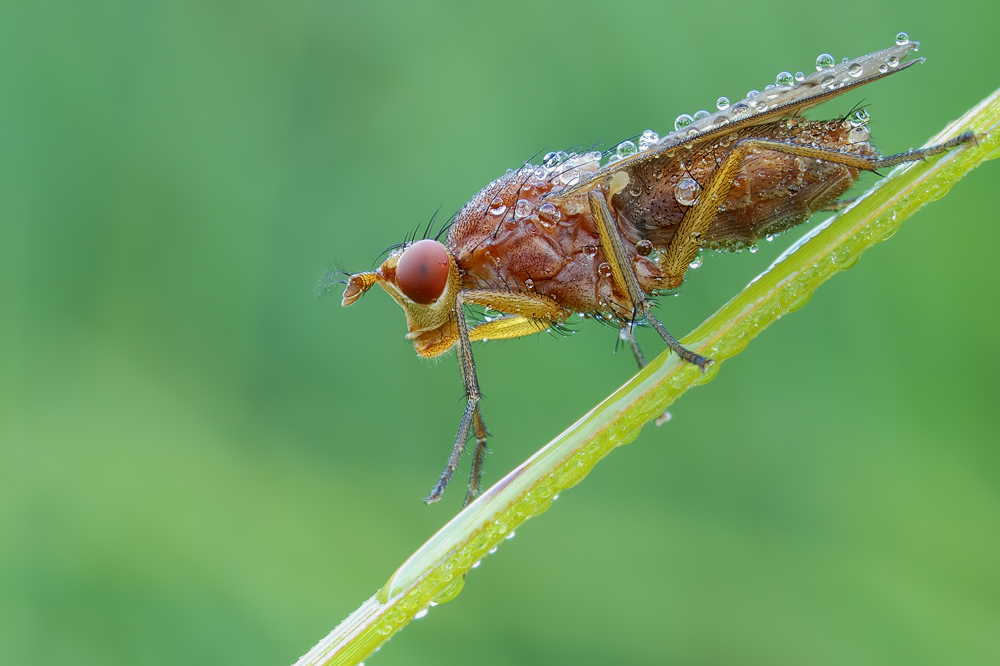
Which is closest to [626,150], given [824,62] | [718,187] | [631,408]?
[718,187]

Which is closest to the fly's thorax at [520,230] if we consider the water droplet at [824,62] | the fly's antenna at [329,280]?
the fly's antenna at [329,280]

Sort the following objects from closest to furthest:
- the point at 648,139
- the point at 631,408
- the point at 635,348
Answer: the point at 631,408 < the point at 648,139 < the point at 635,348

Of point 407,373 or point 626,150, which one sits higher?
point 626,150

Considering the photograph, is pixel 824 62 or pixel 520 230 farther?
pixel 520 230

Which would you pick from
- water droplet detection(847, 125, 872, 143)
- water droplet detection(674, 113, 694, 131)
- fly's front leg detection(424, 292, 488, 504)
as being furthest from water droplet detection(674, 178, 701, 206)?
fly's front leg detection(424, 292, 488, 504)

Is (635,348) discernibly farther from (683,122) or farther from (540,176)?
(683,122)

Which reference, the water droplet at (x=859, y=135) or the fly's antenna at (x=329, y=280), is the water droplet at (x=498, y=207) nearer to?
the fly's antenna at (x=329, y=280)
